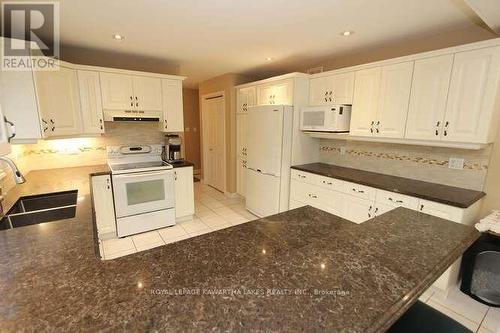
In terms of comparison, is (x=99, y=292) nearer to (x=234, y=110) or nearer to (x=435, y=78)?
(x=435, y=78)

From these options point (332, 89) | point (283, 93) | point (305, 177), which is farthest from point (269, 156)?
point (332, 89)

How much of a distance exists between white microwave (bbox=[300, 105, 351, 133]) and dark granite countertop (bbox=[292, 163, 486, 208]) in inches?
Answer: 21.3

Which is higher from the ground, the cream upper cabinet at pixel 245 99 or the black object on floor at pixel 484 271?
the cream upper cabinet at pixel 245 99

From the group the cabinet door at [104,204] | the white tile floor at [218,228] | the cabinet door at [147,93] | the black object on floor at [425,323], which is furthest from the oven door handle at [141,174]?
the black object on floor at [425,323]

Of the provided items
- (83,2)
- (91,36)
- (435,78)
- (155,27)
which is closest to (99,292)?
(83,2)

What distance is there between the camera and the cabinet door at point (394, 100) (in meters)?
2.39

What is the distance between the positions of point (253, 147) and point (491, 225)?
2.70 metres

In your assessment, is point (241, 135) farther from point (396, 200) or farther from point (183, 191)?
point (396, 200)

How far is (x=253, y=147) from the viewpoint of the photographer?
3674mm

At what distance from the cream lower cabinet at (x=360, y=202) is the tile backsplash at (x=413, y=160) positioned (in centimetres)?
32

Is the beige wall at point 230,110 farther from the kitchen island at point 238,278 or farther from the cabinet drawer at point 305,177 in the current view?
the kitchen island at point 238,278

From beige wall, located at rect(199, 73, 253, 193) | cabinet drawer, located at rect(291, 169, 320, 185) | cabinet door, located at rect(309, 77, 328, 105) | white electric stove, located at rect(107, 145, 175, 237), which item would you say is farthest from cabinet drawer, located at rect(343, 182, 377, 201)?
beige wall, located at rect(199, 73, 253, 193)

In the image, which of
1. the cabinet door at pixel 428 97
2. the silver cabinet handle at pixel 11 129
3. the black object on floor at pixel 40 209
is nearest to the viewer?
the black object on floor at pixel 40 209

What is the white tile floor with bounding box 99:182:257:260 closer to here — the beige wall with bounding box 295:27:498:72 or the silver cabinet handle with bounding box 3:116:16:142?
the silver cabinet handle with bounding box 3:116:16:142
